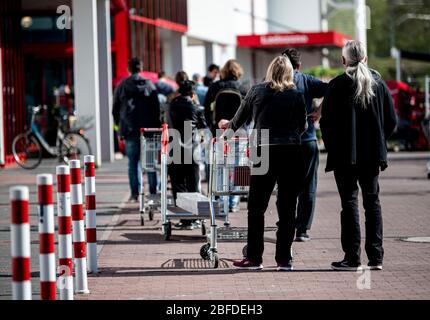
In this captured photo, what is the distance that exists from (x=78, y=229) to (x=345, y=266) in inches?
102

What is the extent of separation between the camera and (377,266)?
415 inches

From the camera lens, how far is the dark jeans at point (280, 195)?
1052 centimetres

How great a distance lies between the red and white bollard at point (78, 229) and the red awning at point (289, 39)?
1758 inches

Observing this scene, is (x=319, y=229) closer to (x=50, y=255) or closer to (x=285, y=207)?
(x=285, y=207)

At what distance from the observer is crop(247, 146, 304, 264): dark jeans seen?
1052 centimetres

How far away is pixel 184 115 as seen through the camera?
48.3 ft

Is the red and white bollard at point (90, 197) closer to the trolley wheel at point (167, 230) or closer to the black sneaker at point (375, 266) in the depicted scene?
the black sneaker at point (375, 266)

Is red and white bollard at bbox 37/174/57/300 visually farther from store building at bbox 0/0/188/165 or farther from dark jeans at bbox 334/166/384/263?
store building at bbox 0/0/188/165

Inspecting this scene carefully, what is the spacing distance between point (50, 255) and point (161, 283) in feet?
7.87

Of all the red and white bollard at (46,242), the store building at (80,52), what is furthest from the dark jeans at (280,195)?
the store building at (80,52)

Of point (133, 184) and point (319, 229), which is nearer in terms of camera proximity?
point (319, 229)

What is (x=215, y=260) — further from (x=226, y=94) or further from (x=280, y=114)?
(x=226, y=94)

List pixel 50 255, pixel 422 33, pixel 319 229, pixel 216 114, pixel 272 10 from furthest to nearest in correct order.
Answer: pixel 422 33 → pixel 272 10 → pixel 216 114 → pixel 319 229 → pixel 50 255
